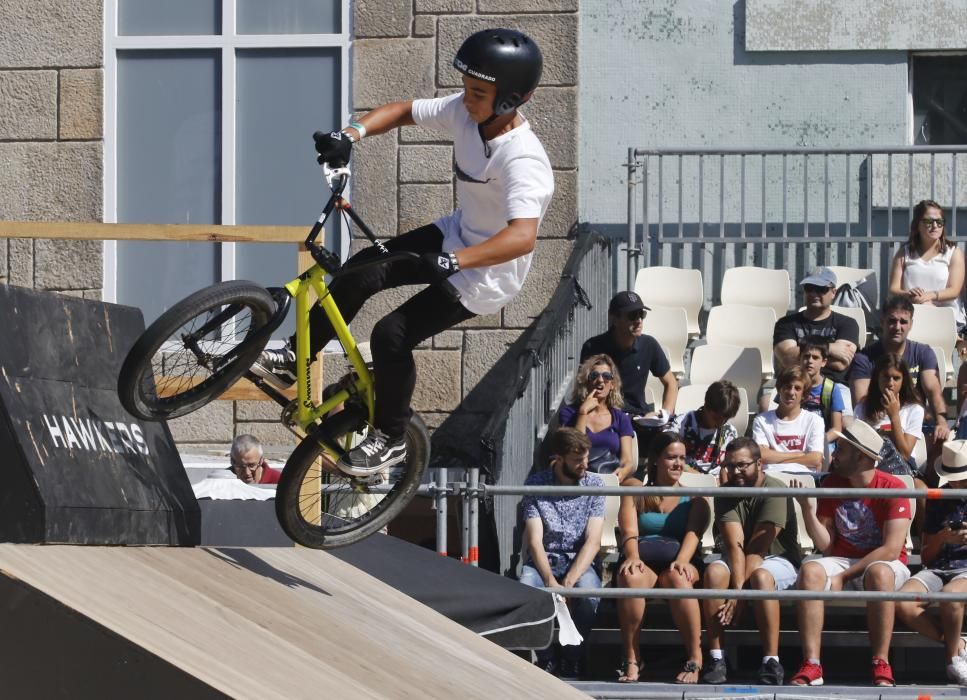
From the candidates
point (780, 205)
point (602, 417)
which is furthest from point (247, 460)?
point (780, 205)

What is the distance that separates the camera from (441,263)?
208 inches

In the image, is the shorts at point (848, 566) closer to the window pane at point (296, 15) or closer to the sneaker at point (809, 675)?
the sneaker at point (809, 675)

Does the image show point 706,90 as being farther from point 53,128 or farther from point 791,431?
point 53,128

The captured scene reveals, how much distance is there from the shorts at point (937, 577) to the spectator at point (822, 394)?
157cm

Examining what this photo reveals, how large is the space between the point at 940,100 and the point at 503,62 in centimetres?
775

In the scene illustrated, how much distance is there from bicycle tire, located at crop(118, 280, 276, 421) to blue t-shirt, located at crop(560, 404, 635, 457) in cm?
380

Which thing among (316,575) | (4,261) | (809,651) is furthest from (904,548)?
(4,261)

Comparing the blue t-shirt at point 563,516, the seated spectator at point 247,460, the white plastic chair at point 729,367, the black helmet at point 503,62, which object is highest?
the black helmet at point 503,62

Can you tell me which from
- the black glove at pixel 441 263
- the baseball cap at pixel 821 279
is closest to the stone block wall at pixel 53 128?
the baseball cap at pixel 821 279

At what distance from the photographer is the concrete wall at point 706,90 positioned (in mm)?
11914

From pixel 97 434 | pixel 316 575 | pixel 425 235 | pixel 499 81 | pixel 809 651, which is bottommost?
pixel 809 651

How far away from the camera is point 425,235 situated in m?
5.79

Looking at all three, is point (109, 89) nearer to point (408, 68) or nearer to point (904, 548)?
point (408, 68)

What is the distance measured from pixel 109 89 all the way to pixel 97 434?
6.97m
